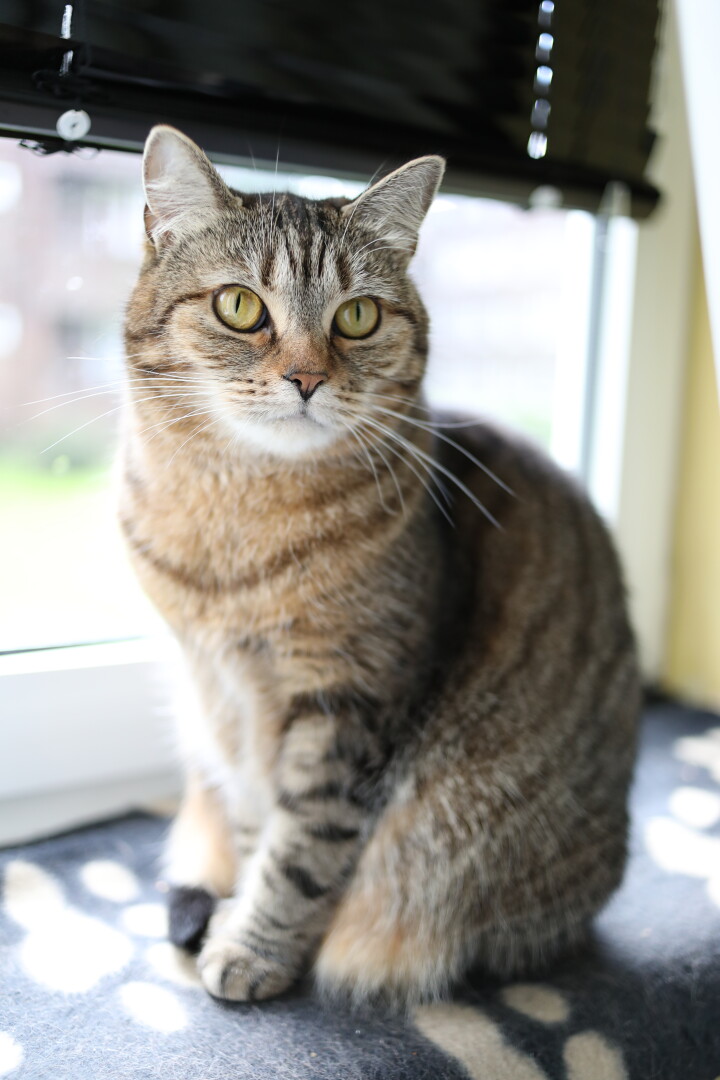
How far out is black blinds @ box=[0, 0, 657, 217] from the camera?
3.22 feet

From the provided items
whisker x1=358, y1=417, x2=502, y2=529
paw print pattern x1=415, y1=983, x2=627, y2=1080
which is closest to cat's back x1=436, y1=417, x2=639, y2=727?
whisker x1=358, y1=417, x2=502, y2=529

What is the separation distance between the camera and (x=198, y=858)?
3.85ft

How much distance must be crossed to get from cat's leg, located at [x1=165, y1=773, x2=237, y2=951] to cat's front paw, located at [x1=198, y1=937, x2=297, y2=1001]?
8 cm

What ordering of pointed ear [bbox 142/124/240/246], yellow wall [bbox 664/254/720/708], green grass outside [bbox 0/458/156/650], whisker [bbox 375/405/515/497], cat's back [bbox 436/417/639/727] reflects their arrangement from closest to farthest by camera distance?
pointed ear [bbox 142/124/240/246], whisker [bbox 375/405/515/497], cat's back [bbox 436/417/639/727], green grass outside [bbox 0/458/156/650], yellow wall [bbox 664/254/720/708]

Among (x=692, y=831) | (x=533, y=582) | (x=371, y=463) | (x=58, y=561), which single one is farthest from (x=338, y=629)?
(x=692, y=831)

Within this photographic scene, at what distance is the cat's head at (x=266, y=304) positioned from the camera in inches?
35.8

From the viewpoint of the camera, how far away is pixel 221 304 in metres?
0.93

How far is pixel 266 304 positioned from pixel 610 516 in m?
0.98

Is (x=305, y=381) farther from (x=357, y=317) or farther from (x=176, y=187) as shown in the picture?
(x=176, y=187)

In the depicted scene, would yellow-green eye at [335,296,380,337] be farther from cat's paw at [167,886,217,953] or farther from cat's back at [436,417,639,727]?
cat's paw at [167,886,217,953]

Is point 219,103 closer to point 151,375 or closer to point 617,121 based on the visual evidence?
point 151,375

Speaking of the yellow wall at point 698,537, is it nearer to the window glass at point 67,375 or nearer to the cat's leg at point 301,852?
the window glass at point 67,375

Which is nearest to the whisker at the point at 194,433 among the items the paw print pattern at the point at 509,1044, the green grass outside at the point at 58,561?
the green grass outside at the point at 58,561

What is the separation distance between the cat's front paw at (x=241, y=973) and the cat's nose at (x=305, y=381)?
599mm
